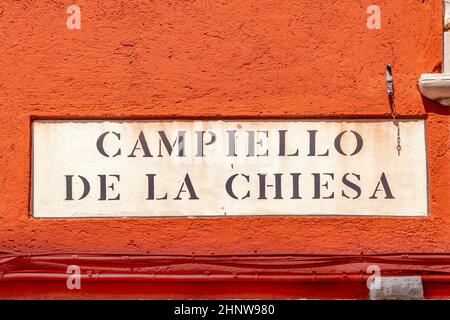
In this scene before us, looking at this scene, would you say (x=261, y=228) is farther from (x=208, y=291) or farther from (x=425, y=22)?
(x=425, y=22)

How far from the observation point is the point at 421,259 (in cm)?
475

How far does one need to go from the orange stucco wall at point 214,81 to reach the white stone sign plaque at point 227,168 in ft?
0.22

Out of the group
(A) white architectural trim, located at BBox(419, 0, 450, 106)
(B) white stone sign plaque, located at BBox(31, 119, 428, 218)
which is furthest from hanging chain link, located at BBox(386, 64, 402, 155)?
(A) white architectural trim, located at BBox(419, 0, 450, 106)

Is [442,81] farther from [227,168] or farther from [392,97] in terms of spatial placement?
[227,168]

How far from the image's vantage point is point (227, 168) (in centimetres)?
497

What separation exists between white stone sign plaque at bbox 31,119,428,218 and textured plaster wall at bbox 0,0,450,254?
0.07m

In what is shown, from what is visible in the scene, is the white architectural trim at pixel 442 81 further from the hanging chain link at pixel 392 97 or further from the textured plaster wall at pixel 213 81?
the hanging chain link at pixel 392 97

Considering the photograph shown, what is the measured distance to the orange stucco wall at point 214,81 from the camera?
491cm

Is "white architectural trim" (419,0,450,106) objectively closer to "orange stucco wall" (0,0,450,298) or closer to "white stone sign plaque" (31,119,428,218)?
"orange stucco wall" (0,0,450,298)

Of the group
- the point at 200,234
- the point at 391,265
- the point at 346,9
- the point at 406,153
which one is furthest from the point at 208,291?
the point at 346,9

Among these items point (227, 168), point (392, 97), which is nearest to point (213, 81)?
point (227, 168)

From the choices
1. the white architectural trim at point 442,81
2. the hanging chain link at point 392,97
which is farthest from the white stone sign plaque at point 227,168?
the white architectural trim at point 442,81

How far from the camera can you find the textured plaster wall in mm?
4906
